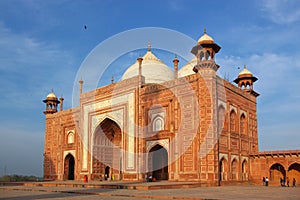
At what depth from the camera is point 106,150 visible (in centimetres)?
2714

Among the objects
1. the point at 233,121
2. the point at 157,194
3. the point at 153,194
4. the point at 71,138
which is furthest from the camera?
the point at 71,138

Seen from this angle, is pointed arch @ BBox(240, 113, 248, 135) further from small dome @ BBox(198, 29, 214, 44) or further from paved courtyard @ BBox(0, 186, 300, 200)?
paved courtyard @ BBox(0, 186, 300, 200)

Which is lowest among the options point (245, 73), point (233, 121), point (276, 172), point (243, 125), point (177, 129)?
point (276, 172)

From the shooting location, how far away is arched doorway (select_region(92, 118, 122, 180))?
26391 millimetres

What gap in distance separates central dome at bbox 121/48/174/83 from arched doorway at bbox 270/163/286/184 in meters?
10.1

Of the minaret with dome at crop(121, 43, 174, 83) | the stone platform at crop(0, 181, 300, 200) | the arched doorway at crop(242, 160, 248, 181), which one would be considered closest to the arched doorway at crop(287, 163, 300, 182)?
the arched doorway at crop(242, 160, 248, 181)

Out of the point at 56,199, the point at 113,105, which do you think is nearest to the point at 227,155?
the point at 113,105

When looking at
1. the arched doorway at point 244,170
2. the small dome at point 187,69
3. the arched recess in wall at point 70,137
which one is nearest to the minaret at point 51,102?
the arched recess in wall at point 70,137

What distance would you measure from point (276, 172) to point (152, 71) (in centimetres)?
1184

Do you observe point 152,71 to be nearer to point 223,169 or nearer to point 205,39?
point 205,39

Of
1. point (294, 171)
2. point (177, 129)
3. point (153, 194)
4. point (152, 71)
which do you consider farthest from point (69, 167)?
point (153, 194)

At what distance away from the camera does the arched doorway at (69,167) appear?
29562 millimetres

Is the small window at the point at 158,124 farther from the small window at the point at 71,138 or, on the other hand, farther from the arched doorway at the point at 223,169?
the small window at the point at 71,138

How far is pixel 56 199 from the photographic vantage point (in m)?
10.6
